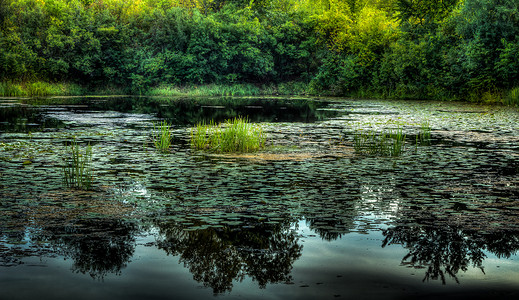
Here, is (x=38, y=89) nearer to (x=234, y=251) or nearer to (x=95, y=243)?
(x=95, y=243)

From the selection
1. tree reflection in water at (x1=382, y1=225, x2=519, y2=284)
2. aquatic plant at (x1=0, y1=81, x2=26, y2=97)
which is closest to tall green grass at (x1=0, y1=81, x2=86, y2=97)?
aquatic plant at (x1=0, y1=81, x2=26, y2=97)

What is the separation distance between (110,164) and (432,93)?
115 feet

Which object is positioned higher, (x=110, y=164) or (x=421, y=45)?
(x=421, y=45)

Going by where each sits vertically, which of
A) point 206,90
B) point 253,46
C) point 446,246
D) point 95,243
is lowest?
point 206,90

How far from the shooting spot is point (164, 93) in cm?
5559

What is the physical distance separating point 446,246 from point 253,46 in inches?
2205

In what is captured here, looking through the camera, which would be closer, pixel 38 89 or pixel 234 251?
pixel 234 251

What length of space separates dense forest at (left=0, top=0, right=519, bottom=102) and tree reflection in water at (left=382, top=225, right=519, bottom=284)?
31.3m

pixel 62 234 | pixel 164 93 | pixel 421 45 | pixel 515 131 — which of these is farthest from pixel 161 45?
pixel 62 234

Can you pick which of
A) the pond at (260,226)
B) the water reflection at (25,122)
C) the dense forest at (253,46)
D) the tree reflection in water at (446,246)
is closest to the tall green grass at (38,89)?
the dense forest at (253,46)

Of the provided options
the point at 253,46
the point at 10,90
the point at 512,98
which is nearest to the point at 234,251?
the point at 512,98

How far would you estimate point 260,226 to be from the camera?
6.74 metres

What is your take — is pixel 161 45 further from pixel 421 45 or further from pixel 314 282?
pixel 314 282

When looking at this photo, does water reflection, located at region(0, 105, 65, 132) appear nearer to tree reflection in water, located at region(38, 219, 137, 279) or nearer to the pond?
the pond
